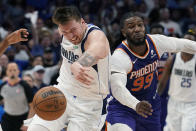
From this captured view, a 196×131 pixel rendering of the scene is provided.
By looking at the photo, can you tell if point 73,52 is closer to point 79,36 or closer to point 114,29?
point 79,36

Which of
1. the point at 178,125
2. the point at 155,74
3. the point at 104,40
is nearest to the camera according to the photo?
the point at 104,40

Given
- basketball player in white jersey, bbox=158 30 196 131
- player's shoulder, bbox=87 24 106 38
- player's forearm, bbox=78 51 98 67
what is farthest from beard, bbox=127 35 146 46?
basketball player in white jersey, bbox=158 30 196 131

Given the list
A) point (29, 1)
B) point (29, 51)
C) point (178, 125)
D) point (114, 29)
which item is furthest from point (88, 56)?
point (29, 1)

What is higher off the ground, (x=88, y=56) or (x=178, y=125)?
(x=88, y=56)

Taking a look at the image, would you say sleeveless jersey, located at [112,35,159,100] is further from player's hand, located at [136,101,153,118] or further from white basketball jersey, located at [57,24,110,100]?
player's hand, located at [136,101,153,118]

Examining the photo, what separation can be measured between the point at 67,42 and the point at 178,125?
4.16m

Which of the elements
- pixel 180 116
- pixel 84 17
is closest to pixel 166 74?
pixel 180 116

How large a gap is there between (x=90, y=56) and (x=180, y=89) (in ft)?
16.0

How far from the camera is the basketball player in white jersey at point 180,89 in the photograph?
8375mm

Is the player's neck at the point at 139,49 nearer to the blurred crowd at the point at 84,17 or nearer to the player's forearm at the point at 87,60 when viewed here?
the player's forearm at the point at 87,60

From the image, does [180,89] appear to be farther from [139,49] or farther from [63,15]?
[63,15]

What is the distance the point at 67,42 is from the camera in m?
5.04

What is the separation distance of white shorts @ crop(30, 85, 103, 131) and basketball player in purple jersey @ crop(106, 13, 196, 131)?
0.53m

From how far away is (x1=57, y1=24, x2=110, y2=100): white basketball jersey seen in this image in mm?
4910
